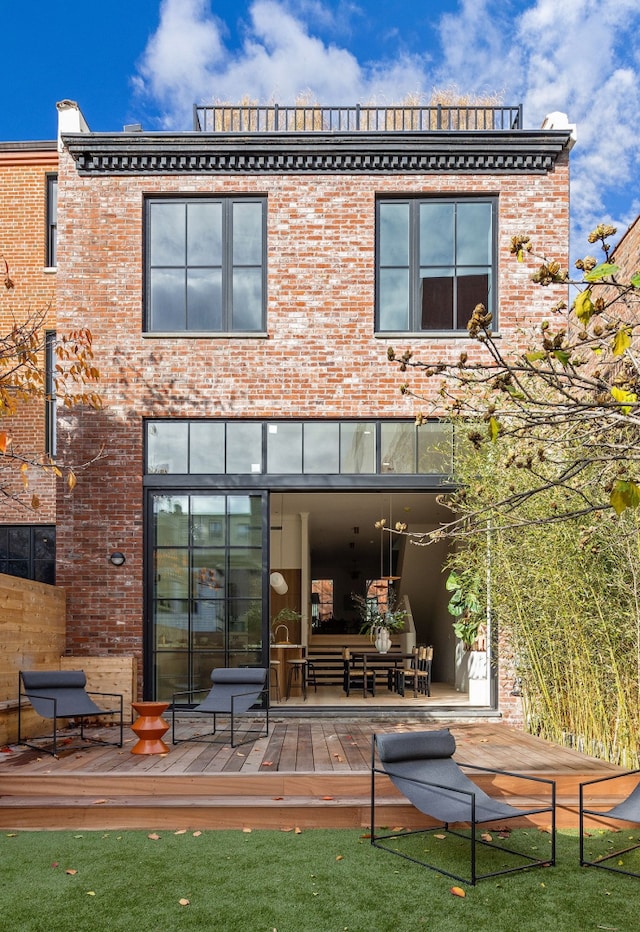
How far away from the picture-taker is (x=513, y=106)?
371 inches

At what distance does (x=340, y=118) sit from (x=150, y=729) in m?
6.62

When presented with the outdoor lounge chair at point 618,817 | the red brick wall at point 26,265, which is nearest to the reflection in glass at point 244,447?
the red brick wall at point 26,265

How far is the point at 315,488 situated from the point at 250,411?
3.44 feet

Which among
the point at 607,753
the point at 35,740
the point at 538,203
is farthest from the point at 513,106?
the point at 35,740

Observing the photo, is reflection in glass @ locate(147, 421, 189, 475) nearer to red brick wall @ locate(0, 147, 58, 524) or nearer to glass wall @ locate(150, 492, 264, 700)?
glass wall @ locate(150, 492, 264, 700)

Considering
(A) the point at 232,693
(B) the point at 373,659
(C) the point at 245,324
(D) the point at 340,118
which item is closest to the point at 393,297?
(C) the point at 245,324

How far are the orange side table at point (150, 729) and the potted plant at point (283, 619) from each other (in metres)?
→ 4.58

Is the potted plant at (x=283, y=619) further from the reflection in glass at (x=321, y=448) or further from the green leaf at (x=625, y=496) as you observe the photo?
the green leaf at (x=625, y=496)

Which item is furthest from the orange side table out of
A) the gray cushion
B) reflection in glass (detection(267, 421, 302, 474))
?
reflection in glass (detection(267, 421, 302, 474))

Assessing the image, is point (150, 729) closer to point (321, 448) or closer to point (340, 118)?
point (321, 448)

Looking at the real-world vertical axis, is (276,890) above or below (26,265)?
below

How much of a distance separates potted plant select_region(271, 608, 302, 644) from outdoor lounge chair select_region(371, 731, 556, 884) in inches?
242

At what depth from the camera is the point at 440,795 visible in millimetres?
5125

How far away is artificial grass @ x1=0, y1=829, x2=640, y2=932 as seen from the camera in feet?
13.7
